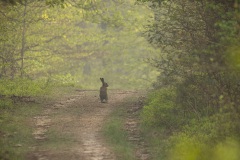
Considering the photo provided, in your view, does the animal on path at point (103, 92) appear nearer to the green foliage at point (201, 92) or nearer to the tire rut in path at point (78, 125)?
the tire rut in path at point (78, 125)

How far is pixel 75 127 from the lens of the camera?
14891 millimetres

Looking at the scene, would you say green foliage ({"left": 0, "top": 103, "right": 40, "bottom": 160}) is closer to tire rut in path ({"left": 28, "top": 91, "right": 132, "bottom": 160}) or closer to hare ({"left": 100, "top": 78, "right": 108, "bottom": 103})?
tire rut in path ({"left": 28, "top": 91, "right": 132, "bottom": 160})

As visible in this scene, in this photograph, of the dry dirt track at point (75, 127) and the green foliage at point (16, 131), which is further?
the dry dirt track at point (75, 127)

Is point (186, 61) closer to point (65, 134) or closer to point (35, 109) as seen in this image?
point (65, 134)

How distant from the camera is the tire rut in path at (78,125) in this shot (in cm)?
1183

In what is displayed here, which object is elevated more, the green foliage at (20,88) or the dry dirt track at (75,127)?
the green foliage at (20,88)

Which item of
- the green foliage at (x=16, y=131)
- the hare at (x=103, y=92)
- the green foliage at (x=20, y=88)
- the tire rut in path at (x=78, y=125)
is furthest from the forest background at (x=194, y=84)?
the hare at (x=103, y=92)

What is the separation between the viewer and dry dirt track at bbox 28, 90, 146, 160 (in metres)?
11.8

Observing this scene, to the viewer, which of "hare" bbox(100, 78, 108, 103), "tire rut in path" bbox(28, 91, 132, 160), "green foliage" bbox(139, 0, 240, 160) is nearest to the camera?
"green foliage" bbox(139, 0, 240, 160)

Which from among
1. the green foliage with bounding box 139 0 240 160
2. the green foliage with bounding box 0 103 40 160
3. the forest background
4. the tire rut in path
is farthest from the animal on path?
the green foliage with bounding box 0 103 40 160

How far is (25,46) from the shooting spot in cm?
3089

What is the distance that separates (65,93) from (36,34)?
31.9 ft

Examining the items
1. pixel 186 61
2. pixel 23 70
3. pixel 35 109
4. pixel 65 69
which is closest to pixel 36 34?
pixel 23 70

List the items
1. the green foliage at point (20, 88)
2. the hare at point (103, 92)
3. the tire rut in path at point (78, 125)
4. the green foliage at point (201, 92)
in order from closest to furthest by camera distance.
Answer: the green foliage at point (201, 92), the tire rut in path at point (78, 125), the hare at point (103, 92), the green foliage at point (20, 88)
